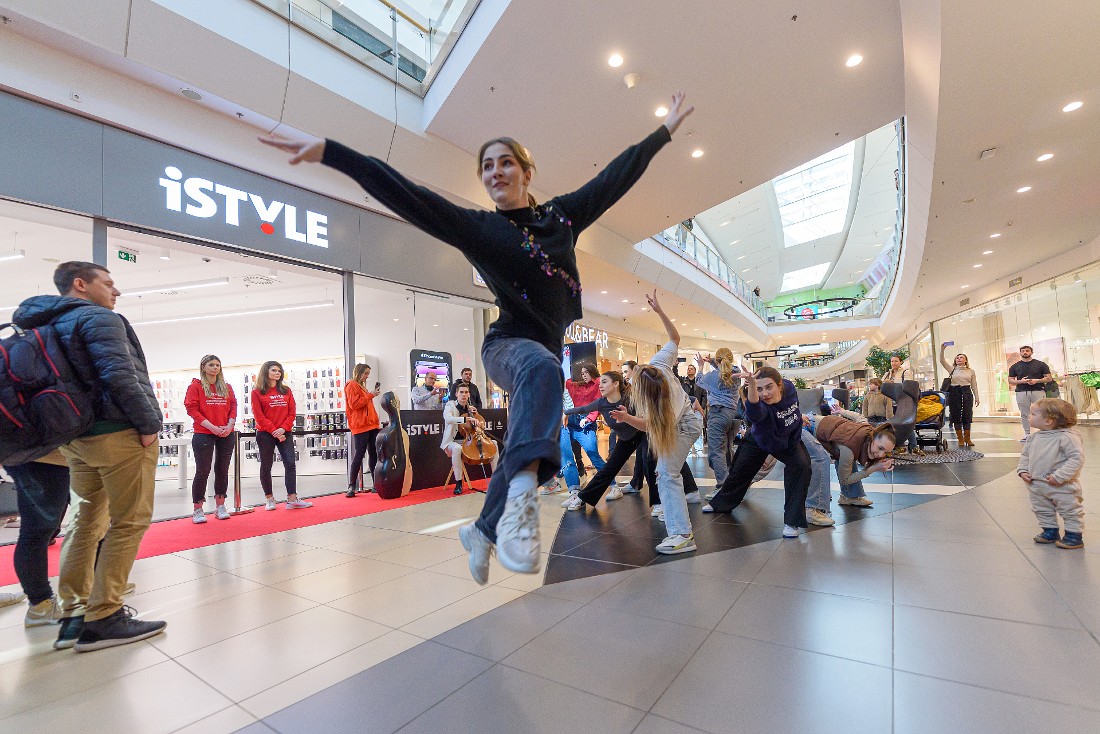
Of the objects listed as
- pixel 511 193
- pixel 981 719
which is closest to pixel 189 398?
pixel 511 193

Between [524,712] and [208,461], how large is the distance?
4951 mm

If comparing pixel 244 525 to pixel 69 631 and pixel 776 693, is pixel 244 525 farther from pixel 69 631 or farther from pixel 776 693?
pixel 776 693

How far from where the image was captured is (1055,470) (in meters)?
3.03

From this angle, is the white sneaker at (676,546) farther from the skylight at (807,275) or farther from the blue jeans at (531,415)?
the skylight at (807,275)

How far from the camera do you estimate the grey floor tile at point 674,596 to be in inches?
89.4

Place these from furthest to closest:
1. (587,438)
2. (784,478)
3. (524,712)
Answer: (587,438), (784,478), (524,712)

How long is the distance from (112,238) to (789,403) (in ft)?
21.8

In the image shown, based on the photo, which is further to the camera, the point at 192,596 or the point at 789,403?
the point at 789,403

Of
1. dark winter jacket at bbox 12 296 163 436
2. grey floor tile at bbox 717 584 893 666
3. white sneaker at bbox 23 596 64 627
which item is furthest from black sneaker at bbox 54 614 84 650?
grey floor tile at bbox 717 584 893 666

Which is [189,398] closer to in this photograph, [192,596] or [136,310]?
[192,596]

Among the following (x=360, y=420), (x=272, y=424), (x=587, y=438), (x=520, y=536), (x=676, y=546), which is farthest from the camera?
(x=360, y=420)

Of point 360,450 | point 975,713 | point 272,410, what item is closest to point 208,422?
point 272,410

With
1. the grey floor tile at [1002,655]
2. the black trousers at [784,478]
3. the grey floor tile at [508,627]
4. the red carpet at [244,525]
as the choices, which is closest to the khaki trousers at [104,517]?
the red carpet at [244,525]

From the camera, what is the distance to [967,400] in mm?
8633
